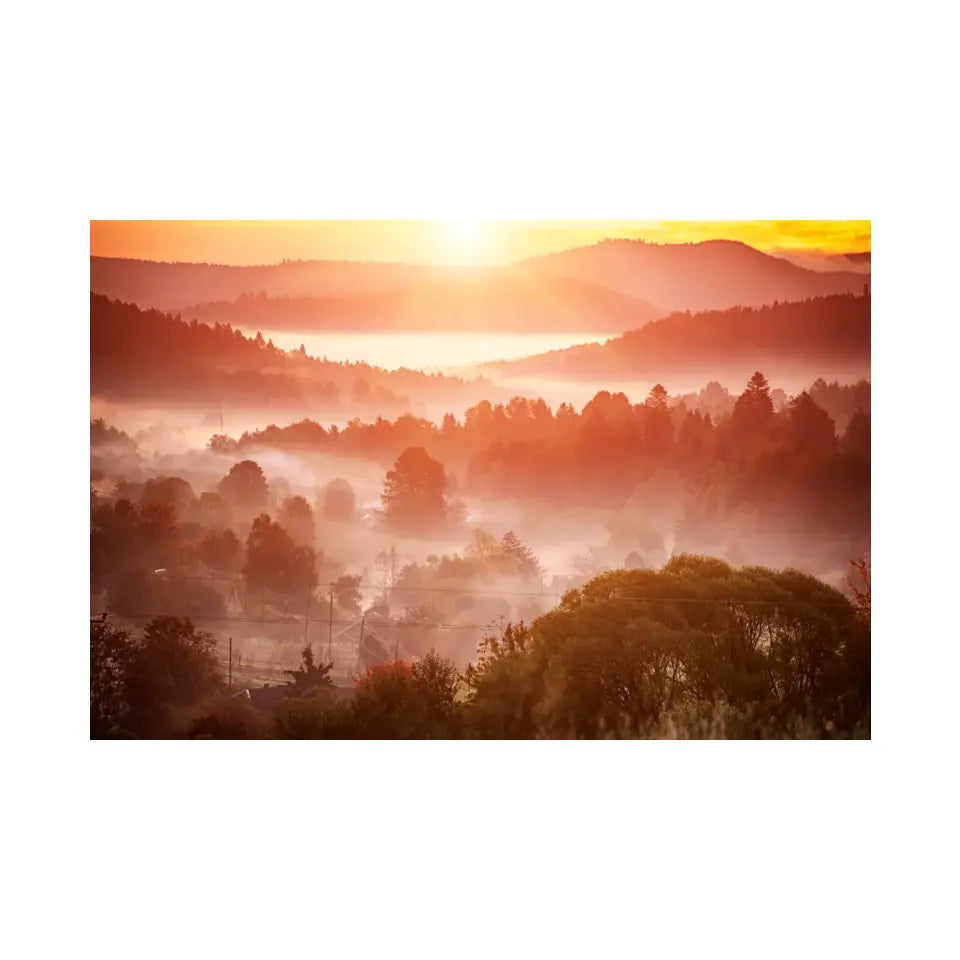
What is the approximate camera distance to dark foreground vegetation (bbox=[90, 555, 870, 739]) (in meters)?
6.39

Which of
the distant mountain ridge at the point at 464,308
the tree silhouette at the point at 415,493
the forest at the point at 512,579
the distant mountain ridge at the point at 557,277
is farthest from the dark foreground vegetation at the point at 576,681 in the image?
the distant mountain ridge at the point at 557,277

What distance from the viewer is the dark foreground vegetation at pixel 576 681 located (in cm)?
639

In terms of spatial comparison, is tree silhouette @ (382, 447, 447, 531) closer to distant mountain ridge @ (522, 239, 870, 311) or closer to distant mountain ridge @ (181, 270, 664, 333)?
distant mountain ridge @ (181, 270, 664, 333)

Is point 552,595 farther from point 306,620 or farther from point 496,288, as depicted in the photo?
point 496,288

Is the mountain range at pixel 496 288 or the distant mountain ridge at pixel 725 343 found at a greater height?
the mountain range at pixel 496 288

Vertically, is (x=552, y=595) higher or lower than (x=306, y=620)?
higher

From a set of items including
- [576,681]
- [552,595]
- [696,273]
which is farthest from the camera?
[696,273]

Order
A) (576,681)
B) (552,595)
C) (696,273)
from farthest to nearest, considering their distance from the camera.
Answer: (696,273)
(552,595)
(576,681)

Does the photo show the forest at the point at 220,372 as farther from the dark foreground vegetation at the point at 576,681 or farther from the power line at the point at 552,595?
the dark foreground vegetation at the point at 576,681

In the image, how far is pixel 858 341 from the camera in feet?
21.4

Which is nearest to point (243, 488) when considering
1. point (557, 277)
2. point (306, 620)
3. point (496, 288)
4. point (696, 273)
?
point (306, 620)

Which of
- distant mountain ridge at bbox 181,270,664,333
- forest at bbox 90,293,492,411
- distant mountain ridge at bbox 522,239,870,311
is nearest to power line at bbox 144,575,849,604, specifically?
forest at bbox 90,293,492,411

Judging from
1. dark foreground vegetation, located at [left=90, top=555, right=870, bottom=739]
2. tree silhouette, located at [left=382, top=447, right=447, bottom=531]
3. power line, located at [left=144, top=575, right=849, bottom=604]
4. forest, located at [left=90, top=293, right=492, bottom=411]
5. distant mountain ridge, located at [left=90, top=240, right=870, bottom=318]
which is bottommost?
dark foreground vegetation, located at [left=90, top=555, right=870, bottom=739]

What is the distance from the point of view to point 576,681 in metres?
6.39
